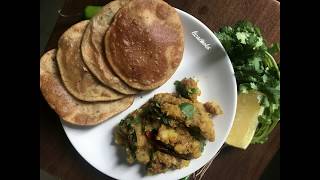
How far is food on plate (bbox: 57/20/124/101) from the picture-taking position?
7.66 feet

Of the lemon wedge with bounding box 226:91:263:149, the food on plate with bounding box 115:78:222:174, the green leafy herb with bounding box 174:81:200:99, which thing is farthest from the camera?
the lemon wedge with bounding box 226:91:263:149

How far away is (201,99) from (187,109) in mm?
232

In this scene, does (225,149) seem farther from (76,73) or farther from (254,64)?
(76,73)

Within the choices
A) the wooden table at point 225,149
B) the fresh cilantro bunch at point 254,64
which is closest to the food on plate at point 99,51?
the wooden table at point 225,149

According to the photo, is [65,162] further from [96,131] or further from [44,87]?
[44,87]

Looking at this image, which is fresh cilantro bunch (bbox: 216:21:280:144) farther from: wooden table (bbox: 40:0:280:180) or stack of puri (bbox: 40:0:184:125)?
stack of puri (bbox: 40:0:184:125)

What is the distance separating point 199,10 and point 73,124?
1.11 metres

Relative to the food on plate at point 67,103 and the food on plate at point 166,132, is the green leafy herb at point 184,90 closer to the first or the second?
the food on plate at point 166,132

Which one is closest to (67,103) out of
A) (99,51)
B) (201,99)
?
(99,51)

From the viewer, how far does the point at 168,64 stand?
7.82 feet

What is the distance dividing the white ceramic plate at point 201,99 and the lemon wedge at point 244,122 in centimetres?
11

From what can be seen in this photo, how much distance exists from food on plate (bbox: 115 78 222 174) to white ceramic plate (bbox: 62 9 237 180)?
7 cm

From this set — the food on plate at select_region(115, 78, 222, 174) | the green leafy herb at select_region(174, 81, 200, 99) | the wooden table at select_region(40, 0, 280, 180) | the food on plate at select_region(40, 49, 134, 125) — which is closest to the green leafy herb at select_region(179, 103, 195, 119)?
the food on plate at select_region(115, 78, 222, 174)

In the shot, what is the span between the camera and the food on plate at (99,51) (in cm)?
232
